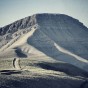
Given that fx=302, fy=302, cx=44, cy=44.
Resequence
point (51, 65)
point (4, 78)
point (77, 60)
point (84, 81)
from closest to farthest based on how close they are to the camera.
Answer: point (4, 78)
point (84, 81)
point (51, 65)
point (77, 60)

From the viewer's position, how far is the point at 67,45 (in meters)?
186

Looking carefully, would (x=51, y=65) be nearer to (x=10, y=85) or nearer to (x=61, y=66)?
(x=61, y=66)

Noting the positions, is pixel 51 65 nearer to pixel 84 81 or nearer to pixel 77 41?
pixel 84 81

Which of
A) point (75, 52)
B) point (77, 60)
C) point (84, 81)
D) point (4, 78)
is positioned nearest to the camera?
point (4, 78)

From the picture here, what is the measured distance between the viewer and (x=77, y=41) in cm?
19488

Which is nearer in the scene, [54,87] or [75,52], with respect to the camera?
[54,87]

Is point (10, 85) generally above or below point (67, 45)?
below

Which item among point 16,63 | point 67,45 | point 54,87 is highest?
point 67,45

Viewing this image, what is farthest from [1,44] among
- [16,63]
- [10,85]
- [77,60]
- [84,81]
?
[10,85]

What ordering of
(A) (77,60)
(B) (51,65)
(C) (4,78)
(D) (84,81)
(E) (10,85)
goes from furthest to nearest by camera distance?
(A) (77,60) → (B) (51,65) → (D) (84,81) → (C) (4,78) → (E) (10,85)

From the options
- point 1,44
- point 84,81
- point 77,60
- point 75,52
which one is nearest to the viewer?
point 84,81

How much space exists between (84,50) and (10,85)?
123m

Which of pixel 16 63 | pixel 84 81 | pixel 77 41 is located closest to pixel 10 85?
pixel 84 81

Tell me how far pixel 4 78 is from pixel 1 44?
122 metres
